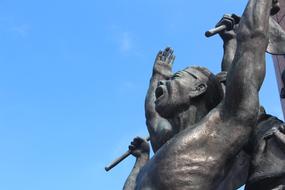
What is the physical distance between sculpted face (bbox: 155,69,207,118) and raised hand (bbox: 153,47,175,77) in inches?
37.2

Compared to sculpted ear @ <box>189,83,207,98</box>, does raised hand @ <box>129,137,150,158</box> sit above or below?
above

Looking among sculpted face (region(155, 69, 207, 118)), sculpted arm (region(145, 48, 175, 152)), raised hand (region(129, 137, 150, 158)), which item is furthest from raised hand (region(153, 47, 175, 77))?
sculpted face (region(155, 69, 207, 118))

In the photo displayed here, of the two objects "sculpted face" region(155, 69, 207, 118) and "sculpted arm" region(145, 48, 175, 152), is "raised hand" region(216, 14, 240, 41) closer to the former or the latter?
"sculpted face" region(155, 69, 207, 118)

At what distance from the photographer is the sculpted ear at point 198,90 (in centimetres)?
417

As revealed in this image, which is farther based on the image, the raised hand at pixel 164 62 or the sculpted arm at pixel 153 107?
the raised hand at pixel 164 62

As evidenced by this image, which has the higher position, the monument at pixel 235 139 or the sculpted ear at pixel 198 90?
the sculpted ear at pixel 198 90

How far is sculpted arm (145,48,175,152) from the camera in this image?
4473mm

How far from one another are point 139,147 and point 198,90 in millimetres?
987

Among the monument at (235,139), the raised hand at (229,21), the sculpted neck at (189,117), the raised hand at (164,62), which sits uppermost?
the raised hand at (164,62)

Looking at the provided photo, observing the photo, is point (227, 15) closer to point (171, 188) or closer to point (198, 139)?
point (198, 139)

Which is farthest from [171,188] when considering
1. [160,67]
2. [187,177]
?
[160,67]

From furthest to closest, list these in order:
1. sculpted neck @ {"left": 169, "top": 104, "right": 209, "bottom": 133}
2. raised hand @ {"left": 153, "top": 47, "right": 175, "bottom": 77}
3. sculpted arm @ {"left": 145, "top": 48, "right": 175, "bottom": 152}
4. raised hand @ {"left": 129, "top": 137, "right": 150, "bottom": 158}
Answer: raised hand @ {"left": 153, "top": 47, "right": 175, "bottom": 77} < raised hand @ {"left": 129, "top": 137, "right": 150, "bottom": 158} < sculpted arm @ {"left": 145, "top": 48, "right": 175, "bottom": 152} < sculpted neck @ {"left": 169, "top": 104, "right": 209, "bottom": 133}

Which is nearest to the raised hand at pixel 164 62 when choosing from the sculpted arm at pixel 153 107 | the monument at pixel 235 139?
the sculpted arm at pixel 153 107

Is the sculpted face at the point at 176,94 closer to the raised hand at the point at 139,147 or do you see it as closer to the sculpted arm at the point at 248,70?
the sculpted arm at the point at 248,70
